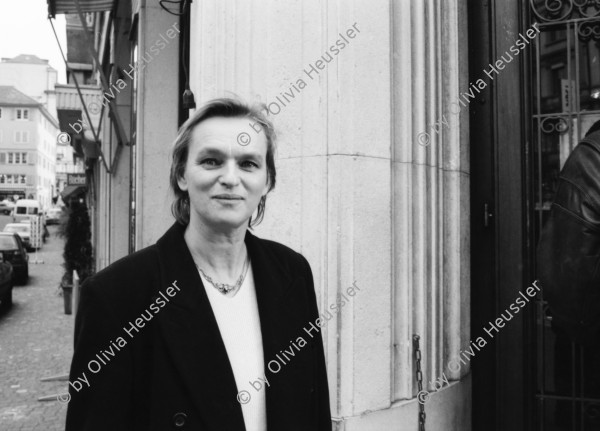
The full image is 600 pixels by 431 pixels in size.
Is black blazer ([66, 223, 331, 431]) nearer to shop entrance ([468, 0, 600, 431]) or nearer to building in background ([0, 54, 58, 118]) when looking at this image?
shop entrance ([468, 0, 600, 431])

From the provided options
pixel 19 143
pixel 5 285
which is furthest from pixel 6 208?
pixel 5 285

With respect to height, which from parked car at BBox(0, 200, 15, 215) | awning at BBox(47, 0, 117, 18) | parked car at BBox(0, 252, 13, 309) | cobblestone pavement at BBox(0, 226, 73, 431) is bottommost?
cobblestone pavement at BBox(0, 226, 73, 431)

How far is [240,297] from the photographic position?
1.93 m

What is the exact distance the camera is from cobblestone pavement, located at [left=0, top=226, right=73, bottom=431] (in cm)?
662

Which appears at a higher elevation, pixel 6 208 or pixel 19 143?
pixel 19 143

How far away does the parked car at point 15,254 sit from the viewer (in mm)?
19234

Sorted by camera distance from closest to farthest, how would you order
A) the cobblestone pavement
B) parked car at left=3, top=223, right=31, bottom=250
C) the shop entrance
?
the shop entrance
the cobblestone pavement
parked car at left=3, top=223, right=31, bottom=250

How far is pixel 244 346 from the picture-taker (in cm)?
186

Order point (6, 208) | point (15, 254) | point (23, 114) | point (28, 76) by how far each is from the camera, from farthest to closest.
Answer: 1. point (28, 76)
2. point (23, 114)
3. point (6, 208)
4. point (15, 254)

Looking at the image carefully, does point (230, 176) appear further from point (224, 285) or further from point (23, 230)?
point (23, 230)

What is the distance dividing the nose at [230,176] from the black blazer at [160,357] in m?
0.27

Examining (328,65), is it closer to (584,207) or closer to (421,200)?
(421,200)

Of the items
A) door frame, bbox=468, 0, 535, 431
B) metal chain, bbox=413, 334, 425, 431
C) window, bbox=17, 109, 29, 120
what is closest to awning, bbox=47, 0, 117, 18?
door frame, bbox=468, 0, 535, 431

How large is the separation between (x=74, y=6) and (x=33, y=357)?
590cm
